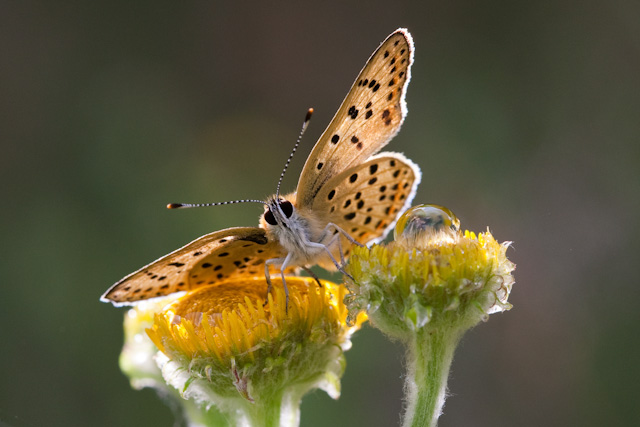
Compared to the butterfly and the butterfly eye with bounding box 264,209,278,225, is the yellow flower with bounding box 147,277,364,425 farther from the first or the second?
the butterfly eye with bounding box 264,209,278,225

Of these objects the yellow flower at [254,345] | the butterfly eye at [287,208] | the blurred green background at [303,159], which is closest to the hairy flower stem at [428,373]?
the yellow flower at [254,345]

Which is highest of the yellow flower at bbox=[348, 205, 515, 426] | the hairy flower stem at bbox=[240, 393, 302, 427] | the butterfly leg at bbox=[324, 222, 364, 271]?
the butterfly leg at bbox=[324, 222, 364, 271]

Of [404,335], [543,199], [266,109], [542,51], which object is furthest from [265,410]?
[542,51]

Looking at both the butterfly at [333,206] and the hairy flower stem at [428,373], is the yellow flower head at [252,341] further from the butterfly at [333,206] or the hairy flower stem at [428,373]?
the hairy flower stem at [428,373]

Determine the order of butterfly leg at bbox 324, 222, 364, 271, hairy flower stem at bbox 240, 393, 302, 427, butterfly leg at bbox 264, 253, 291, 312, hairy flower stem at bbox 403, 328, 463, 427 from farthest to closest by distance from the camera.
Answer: butterfly leg at bbox 324, 222, 364, 271 → hairy flower stem at bbox 240, 393, 302, 427 → butterfly leg at bbox 264, 253, 291, 312 → hairy flower stem at bbox 403, 328, 463, 427

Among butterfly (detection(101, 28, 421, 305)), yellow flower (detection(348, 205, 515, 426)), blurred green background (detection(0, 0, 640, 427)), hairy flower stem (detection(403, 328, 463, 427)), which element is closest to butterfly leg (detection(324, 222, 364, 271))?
butterfly (detection(101, 28, 421, 305))

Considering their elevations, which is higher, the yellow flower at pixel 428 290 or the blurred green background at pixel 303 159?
the blurred green background at pixel 303 159

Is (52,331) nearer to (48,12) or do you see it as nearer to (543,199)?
(48,12)
